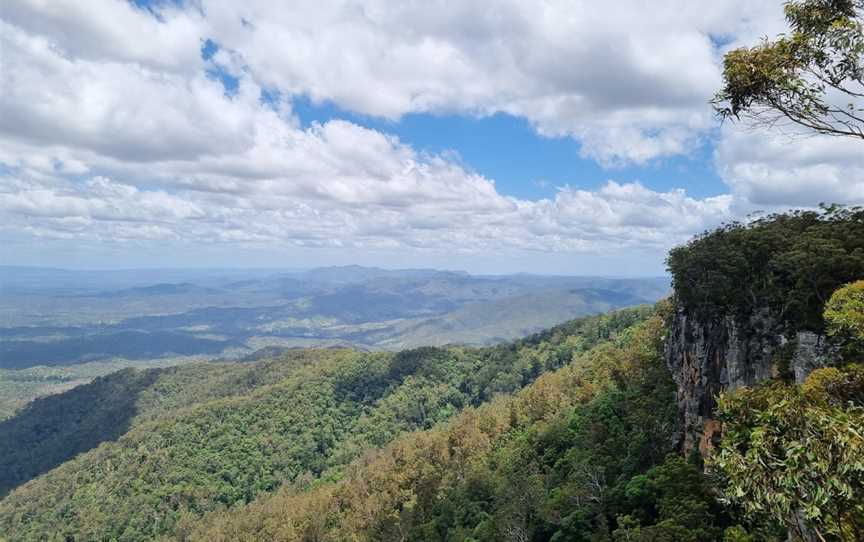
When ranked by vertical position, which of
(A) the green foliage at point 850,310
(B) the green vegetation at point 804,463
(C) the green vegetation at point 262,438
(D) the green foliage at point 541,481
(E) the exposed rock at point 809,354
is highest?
(A) the green foliage at point 850,310

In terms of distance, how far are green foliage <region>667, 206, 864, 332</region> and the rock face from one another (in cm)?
108

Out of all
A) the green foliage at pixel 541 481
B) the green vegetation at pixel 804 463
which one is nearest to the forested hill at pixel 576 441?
the green vegetation at pixel 804 463

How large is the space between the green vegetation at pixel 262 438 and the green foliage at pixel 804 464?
130m

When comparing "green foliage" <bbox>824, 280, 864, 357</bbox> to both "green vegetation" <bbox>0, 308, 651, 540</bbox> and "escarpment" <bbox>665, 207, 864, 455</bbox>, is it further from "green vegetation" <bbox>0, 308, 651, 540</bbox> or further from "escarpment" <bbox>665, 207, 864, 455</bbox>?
"green vegetation" <bbox>0, 308, 651, 540</bbox>

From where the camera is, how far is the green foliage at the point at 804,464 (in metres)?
8.34

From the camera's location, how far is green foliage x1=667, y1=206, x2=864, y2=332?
30.1 metres

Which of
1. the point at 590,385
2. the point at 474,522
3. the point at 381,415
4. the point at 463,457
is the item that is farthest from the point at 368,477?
the point at 381,415

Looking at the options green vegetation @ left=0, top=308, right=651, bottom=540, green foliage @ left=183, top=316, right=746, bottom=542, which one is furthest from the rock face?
green vegetation @ left=0, top=308, right=651, bottom=540

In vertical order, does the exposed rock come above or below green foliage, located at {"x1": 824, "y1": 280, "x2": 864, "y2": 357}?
below

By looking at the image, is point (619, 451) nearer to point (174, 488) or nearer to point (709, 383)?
point (709, 383)

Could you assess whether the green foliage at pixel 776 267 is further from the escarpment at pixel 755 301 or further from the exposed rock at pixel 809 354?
the exposed rock at pixel 809 354

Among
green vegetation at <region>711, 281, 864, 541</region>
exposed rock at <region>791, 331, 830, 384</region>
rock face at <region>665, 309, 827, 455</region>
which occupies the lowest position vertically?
rock face at <region>665, 309, 827, 455</region>

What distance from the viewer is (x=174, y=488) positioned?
127875mm

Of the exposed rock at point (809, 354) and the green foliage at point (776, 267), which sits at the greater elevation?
the green foliage at point (776, 267)
